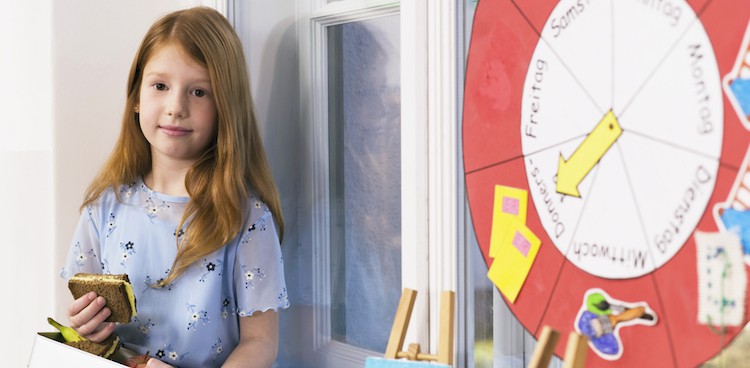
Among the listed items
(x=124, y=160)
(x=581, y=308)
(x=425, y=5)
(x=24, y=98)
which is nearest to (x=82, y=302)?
(x=124, y=160)

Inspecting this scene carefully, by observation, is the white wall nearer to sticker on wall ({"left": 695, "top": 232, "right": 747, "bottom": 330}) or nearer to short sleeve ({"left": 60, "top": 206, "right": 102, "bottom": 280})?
short sleeve ({"left": 60, "top": 206, "right": 102, "bottom": 280})

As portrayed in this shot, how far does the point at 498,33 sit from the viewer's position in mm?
1019

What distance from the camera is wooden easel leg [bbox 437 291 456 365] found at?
997mm

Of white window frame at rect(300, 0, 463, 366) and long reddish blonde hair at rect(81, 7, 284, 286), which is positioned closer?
white window frame at rect(300, 0, 463, 366)

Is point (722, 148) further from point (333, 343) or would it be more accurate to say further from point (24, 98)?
point (24, 98)

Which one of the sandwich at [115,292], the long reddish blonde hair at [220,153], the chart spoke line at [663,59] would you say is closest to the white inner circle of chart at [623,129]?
the chart spoke line at [663,59]

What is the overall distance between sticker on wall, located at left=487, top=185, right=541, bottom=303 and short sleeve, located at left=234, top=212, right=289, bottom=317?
47 cm

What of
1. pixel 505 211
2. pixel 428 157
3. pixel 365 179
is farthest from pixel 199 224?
pixel 505 211

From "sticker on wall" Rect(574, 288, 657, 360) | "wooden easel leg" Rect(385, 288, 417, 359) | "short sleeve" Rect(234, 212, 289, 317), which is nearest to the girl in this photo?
"short sleeve" Rect(234, 212, 289, 317)

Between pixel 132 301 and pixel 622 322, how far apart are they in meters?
0.81

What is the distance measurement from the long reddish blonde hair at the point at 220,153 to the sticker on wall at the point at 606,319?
65cm

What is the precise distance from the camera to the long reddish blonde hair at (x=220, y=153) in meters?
1.38

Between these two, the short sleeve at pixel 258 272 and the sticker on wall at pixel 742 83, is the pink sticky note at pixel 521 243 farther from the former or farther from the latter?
the short sleeve at pixel 258 272

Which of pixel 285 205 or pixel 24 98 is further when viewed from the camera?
pixel 24 98
